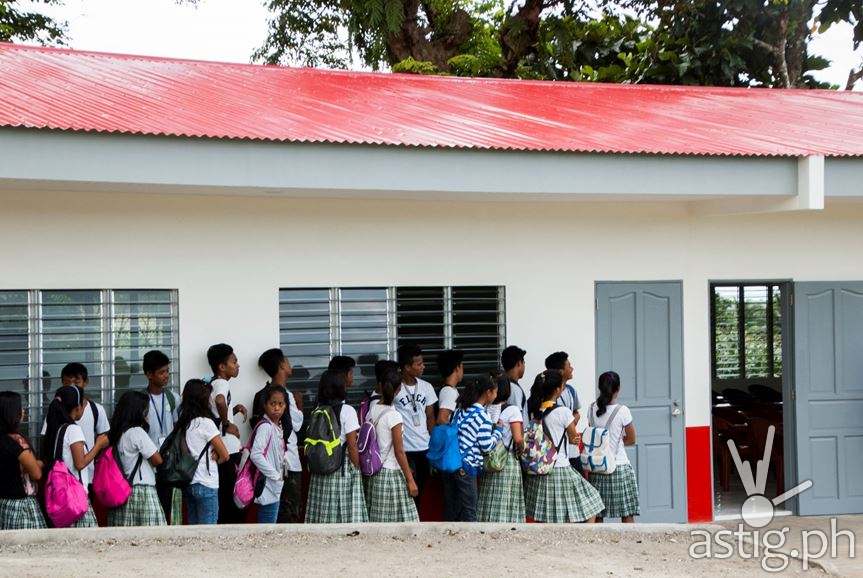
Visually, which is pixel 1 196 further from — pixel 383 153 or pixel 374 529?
pixel 374 529

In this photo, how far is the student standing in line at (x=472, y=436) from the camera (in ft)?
27.5

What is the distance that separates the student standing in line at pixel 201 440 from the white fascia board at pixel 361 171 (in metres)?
1.34

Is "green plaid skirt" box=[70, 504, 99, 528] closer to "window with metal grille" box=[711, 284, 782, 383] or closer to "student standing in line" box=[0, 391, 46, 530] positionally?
"student standing in line" box=[0, 391, 46, 530]

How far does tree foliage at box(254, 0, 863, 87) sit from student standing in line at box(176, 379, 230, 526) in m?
13.3

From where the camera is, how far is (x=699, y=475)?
34.0 feet

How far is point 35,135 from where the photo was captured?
725 centimetres

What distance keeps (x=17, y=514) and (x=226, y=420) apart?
5.12 feet

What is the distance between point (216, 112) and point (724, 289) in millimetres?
8062

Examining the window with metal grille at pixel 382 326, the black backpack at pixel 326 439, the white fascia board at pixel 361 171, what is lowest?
the black backpack at pixel 326 439

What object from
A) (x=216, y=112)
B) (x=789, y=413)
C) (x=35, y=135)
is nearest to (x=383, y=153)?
(x=216, y=112)

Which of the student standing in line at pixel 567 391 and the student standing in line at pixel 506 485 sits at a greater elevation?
the student standing in line at pixel 567 391

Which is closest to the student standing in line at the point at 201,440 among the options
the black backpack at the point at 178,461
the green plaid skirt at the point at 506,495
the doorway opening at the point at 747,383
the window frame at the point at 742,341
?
the black backpack at the point at 178,461

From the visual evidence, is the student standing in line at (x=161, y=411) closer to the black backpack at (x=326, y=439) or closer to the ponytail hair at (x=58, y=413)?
the ponytail hair at (x=58, y=413)

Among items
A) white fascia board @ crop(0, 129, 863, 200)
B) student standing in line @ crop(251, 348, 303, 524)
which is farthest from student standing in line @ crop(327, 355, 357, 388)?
white fascia board @ crop(0, 129, 863, 200)
